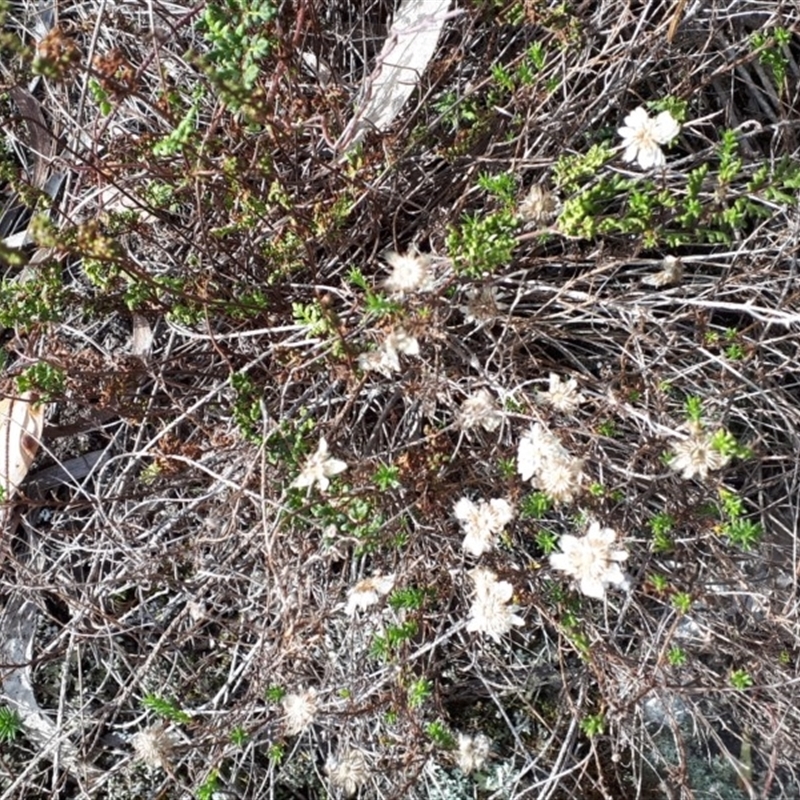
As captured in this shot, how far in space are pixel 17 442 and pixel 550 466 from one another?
0.85m

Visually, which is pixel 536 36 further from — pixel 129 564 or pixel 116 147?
pixel 129 564

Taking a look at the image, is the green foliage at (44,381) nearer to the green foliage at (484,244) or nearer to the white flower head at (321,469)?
the white flower head at (321,469)

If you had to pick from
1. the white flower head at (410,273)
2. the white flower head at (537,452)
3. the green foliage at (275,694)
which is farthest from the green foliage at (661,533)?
the green foliage at (275,694)

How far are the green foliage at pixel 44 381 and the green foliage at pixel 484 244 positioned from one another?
1.73 feet

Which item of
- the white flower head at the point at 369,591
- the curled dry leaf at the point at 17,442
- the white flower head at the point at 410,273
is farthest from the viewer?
the curled dry leaf at the point at 17,442

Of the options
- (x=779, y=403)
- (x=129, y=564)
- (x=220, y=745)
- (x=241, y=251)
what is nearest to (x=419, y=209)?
(x=241, y=251)

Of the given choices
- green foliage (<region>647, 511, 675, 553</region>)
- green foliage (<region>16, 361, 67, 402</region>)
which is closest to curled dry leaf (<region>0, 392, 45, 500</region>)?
green foliage (<region>16, 361, 67, 402</region>)

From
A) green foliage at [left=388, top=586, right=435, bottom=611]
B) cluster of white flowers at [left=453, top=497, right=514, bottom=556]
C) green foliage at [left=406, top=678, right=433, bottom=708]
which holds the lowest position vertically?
green foliage at [left=406, top=678, right=433, bottom=708]

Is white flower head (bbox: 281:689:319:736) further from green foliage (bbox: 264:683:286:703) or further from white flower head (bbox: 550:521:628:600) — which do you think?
white flower head (bbox: 550:521:628:600)

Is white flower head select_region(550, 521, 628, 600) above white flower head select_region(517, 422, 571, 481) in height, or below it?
below

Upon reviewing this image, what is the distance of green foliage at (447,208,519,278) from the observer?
110cm

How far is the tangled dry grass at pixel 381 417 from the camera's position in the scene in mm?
1255

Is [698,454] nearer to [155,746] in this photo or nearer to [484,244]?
[484,244]

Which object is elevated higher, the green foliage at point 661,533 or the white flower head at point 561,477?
the white flower head at point 561,477
